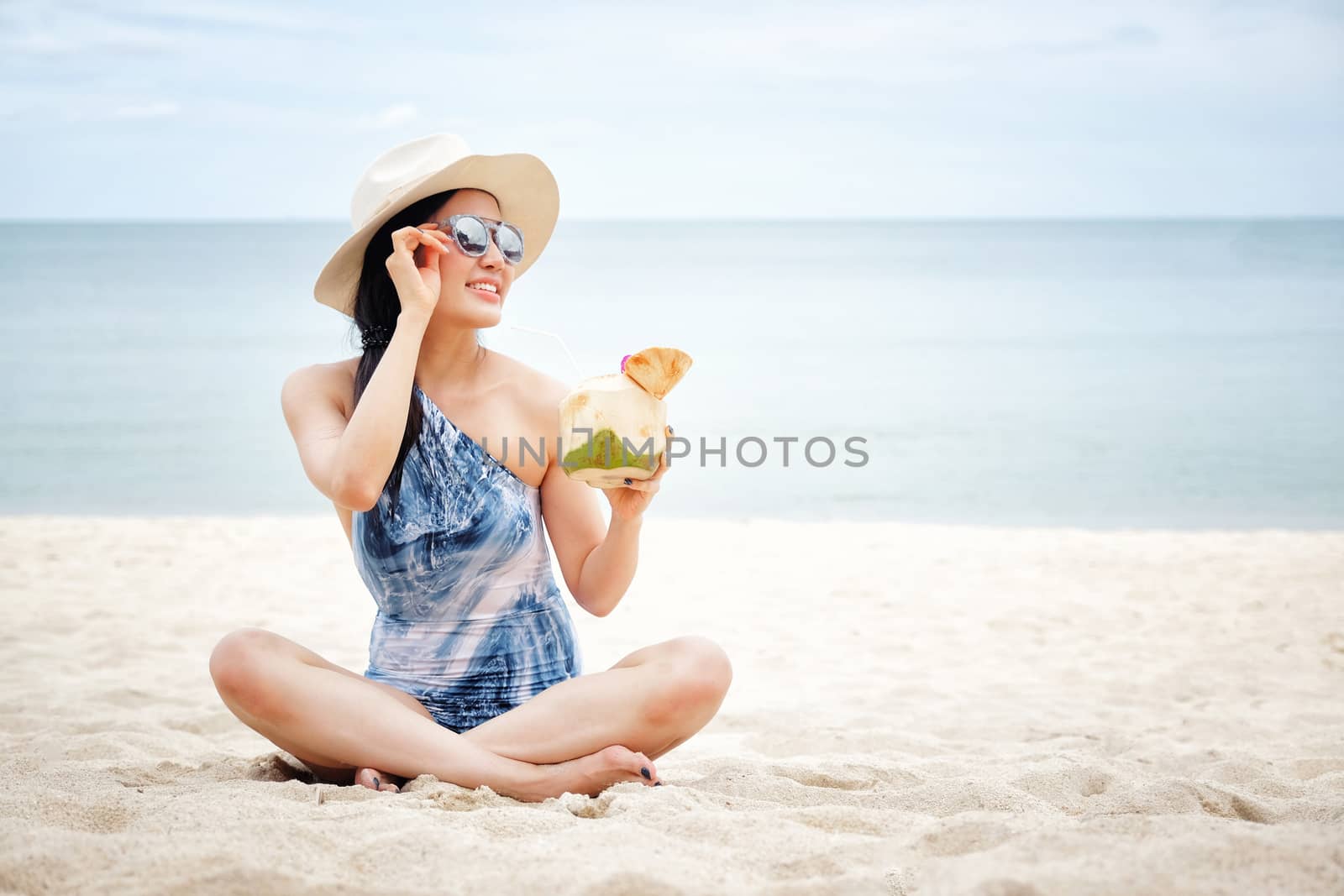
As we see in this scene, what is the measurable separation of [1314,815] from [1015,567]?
512 centimetres

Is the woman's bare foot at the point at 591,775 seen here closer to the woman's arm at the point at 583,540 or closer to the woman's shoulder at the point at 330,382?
the woman's arm at the point at 583,540

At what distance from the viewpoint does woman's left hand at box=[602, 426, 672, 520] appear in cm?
283

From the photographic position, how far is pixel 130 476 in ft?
39.0

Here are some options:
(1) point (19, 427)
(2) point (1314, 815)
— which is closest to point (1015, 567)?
(2) point (1314, 815)

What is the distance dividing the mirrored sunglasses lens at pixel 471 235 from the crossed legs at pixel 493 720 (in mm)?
1109

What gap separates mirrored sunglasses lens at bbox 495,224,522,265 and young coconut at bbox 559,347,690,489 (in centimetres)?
49

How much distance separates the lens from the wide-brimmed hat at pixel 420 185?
3.02 metres

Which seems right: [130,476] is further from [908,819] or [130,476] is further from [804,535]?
[908,819]

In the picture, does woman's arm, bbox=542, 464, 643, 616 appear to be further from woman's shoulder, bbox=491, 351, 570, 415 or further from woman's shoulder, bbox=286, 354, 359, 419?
woman's shoulder, bbox=286, 354, 359, 419

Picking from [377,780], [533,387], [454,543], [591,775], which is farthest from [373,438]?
[591,775]

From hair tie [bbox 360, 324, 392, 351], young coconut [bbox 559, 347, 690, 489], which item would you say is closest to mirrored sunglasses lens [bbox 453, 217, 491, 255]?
hair tie [bbox 360, 324, 392, 351]

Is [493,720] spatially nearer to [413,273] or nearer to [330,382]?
[330,382]

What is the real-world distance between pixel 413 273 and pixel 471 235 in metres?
0.23

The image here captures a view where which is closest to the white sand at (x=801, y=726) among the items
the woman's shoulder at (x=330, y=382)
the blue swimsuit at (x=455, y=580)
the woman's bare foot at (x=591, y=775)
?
the woman's bare foot at (x=591, y=775)
